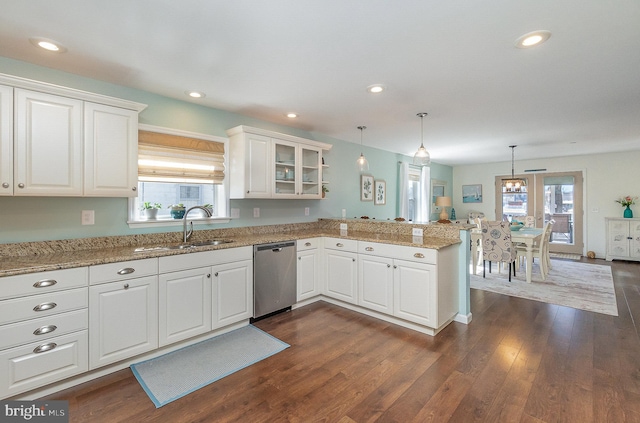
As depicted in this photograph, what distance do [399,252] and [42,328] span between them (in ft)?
9.45

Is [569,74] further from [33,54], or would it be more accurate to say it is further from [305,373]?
[33,54]

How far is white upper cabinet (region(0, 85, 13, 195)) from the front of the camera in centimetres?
201

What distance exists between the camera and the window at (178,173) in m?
2.93

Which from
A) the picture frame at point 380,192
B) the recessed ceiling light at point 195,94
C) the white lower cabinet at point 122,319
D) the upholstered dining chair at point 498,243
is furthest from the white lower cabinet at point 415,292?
the picture frame at point 380,192

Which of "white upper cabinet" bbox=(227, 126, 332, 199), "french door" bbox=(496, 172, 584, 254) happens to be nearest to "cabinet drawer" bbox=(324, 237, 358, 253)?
"white upper cabinet" bbox=(227, 126, 332, 199)

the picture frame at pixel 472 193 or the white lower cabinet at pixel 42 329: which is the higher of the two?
the picture frame at pixel 472 193

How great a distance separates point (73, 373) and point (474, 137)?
18.5ft

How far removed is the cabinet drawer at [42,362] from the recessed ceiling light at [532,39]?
3.62 metres

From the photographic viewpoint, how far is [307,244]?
3623mm

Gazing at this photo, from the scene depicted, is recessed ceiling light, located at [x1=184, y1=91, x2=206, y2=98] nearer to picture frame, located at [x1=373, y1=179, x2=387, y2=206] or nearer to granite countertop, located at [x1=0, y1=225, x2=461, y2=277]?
granite countertop, located at [x1=0, y1=225, x2=461, y2=277]

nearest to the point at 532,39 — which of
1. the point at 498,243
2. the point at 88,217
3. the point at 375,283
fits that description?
the point at 375,283

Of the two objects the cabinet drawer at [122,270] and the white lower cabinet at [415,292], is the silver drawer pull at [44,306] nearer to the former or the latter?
the cabinet drawer at [122,270]

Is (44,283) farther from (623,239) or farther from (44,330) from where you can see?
(623,239)

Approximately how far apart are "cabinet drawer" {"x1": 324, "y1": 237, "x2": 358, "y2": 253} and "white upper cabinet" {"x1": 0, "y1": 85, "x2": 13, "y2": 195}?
2.87m
